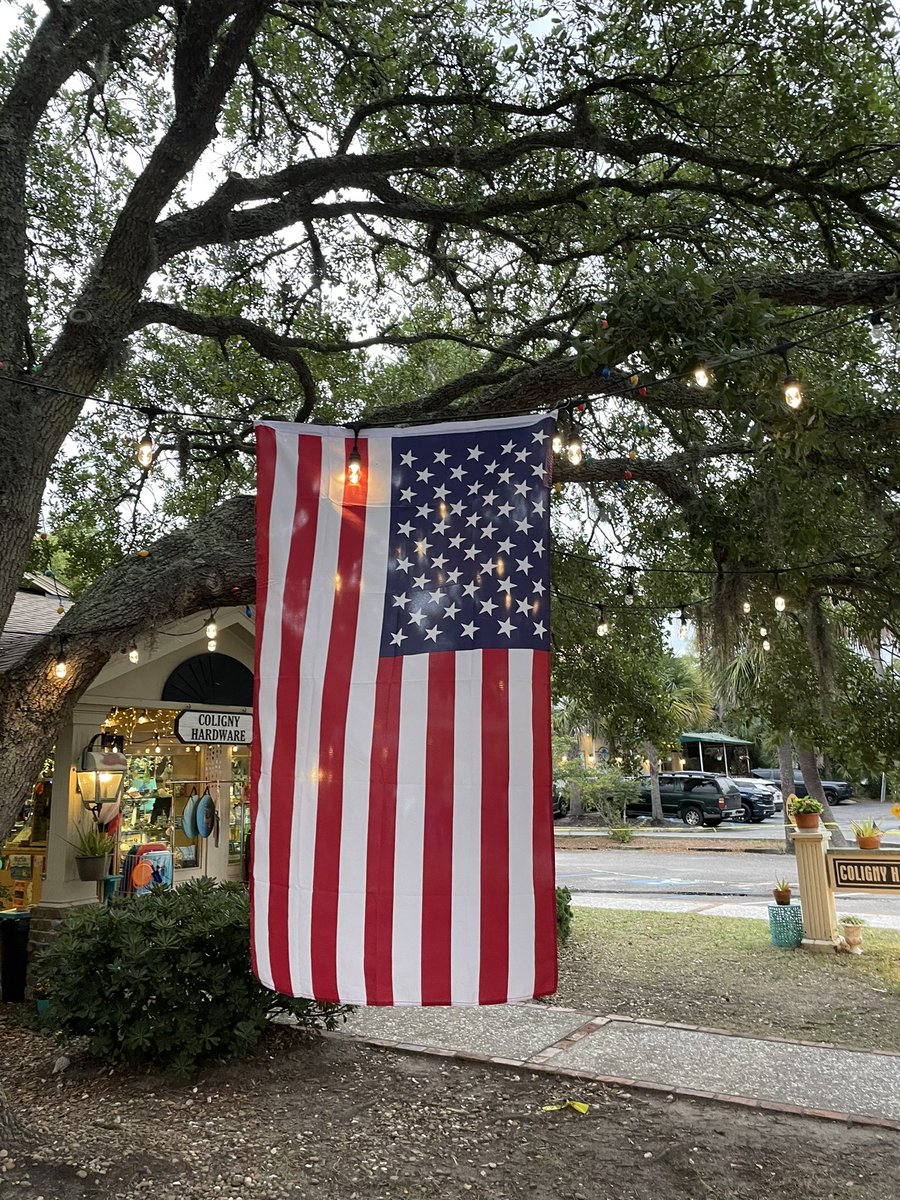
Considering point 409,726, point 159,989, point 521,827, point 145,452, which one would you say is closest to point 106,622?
point 145,452

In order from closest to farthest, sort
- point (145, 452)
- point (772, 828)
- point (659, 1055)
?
point (145, 452)
point (659, 1055)
point (772, 828)

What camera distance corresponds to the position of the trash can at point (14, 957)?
8.43 meters

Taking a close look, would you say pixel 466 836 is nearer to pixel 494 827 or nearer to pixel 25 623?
pixel 494 827

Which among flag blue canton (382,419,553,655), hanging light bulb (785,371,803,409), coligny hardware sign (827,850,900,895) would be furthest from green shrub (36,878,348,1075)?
coligny hardware sign (827,850,900,895)

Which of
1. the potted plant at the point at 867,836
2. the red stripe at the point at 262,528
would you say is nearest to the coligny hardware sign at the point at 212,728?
the red stripe at the point at 262,528

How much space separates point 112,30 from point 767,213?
5.25m

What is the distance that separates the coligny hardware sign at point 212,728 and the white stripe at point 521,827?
21.6ft

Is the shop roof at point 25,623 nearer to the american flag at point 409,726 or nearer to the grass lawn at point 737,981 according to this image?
the american flag at point 409,726

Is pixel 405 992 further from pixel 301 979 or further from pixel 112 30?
pixel 112 30

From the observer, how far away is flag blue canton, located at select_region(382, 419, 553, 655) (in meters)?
3.61

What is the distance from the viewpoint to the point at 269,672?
3.79m

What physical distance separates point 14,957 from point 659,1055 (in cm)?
621

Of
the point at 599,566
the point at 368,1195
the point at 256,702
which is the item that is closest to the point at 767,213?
the point at 599,566

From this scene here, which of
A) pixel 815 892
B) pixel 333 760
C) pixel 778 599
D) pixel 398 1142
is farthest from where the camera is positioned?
pixel 815 892
